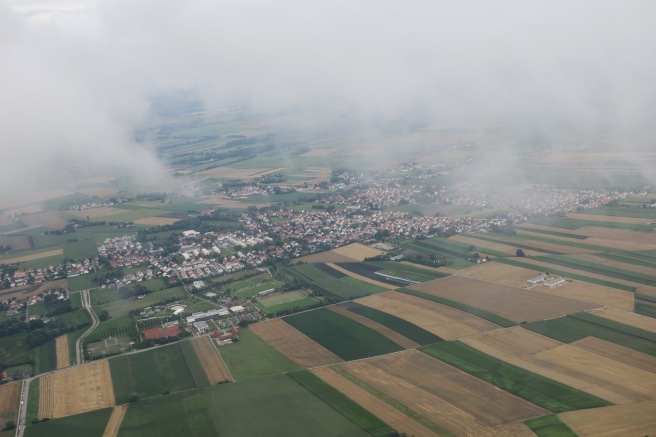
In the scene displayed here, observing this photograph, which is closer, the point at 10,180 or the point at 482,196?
the point at 482,196

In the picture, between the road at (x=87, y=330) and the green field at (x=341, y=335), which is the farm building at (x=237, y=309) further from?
the road at (x=87, y=330)

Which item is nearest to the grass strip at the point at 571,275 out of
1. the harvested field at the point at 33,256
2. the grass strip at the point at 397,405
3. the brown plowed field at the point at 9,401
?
the grass strip at the point at 397,405

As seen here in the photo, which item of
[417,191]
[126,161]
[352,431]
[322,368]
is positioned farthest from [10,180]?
[352,431]

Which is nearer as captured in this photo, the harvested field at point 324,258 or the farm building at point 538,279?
the farm building at point 538,279

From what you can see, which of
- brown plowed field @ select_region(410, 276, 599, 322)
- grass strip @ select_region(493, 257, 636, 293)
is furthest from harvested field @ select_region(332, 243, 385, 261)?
grass strip @ select_region(493, 257, 636, 293)

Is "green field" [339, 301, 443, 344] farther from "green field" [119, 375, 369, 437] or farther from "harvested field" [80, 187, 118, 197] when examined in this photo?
"harvested field" [80, 187, 118, 197]

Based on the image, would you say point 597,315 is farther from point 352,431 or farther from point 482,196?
point 482,196
